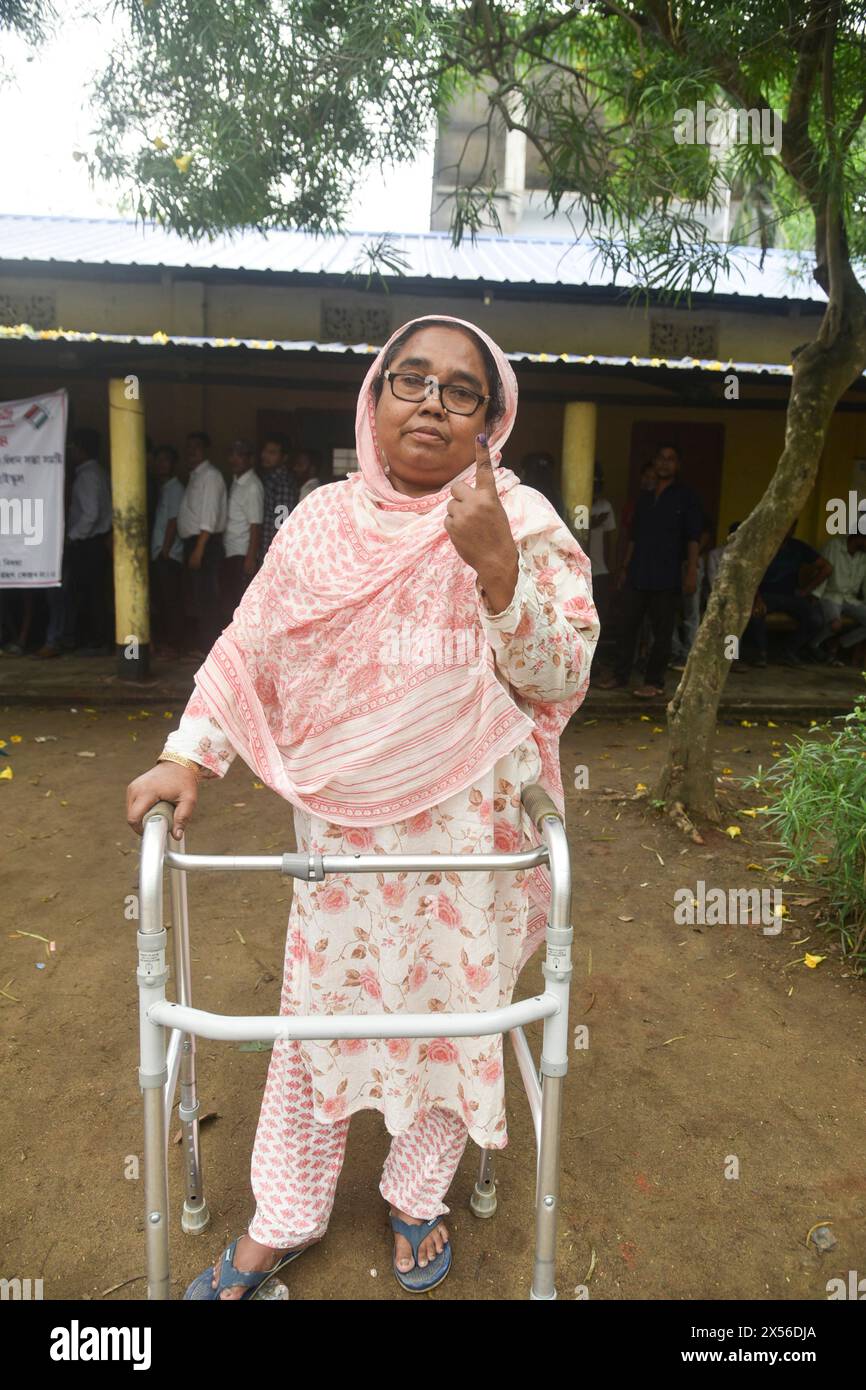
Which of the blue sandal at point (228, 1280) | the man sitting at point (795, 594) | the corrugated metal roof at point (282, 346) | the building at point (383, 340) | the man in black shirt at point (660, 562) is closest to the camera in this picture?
the blue sandal at point (228, 1280)

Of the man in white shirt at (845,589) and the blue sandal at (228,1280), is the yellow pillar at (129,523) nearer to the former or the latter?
the blue sandal at (228,1280)

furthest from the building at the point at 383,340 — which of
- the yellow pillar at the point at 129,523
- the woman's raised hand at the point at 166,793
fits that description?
the woman's raised hand at the point at 166,793

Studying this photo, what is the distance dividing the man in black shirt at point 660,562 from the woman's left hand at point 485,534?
620cm

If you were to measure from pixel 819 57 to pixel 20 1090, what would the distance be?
17.0ft

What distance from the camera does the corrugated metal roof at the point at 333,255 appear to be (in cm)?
796

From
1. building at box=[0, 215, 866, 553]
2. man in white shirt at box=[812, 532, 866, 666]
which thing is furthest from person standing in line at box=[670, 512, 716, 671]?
building at box=[0, 215, 866, 553]

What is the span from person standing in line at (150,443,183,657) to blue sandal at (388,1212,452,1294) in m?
7.13

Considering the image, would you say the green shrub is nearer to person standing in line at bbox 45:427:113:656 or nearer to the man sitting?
the man sitting

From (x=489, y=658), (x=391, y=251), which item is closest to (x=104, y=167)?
(x=391, y=251)

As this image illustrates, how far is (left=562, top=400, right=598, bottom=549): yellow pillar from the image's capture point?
309 inches

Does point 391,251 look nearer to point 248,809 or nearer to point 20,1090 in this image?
point 248,809

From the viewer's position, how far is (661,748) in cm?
660

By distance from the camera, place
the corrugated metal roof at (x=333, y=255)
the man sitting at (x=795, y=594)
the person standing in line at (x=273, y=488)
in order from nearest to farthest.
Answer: the corrugated metal roof at (x=333, y=255)
the person standing in line at (x=273, y=488)
the man sitting at (x=795, y=594)

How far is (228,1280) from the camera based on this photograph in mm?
1942
